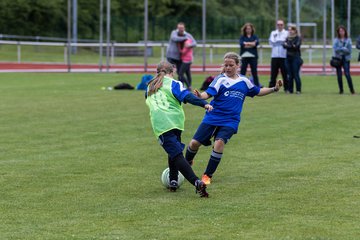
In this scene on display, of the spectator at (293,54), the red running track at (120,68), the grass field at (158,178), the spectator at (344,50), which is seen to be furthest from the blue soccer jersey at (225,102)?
the red running track at (120,68)

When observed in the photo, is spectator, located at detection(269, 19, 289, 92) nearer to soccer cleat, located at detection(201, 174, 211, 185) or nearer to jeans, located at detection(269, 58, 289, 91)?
jeans, located at detection(269, 58, 289, 91)

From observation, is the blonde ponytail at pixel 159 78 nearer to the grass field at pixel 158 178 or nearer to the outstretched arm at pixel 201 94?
the outstretched arm at pixel 201 94

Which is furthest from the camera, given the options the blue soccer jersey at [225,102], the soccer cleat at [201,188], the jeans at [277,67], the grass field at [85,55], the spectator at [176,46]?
the grass field at [85,55]

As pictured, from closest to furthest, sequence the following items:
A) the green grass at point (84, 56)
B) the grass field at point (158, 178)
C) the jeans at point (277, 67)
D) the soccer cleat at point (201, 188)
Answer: the grass field at point (158, 178)
the soccer cleat at point (201, 188)
the jeans at point (277, 67)
the green grass at point (84, 56)

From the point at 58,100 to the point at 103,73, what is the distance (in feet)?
45.6

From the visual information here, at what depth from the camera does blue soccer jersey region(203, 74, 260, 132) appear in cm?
1033

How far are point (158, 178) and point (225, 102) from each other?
1.26 m

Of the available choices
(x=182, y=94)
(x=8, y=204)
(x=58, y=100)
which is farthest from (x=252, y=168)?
(x=58, y=100)

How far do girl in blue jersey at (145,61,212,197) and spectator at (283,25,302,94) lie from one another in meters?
14.9

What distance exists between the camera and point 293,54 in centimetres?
2470

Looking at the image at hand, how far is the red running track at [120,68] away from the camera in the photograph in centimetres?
3694

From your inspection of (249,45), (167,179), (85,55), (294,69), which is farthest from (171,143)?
(85,55)

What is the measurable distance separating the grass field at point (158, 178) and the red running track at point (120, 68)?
16.8 meters

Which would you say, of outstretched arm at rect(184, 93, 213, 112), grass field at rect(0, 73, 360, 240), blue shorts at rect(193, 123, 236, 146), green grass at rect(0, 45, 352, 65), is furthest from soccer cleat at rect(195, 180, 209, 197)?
green grass at rect(0, 45, 352, 65)
